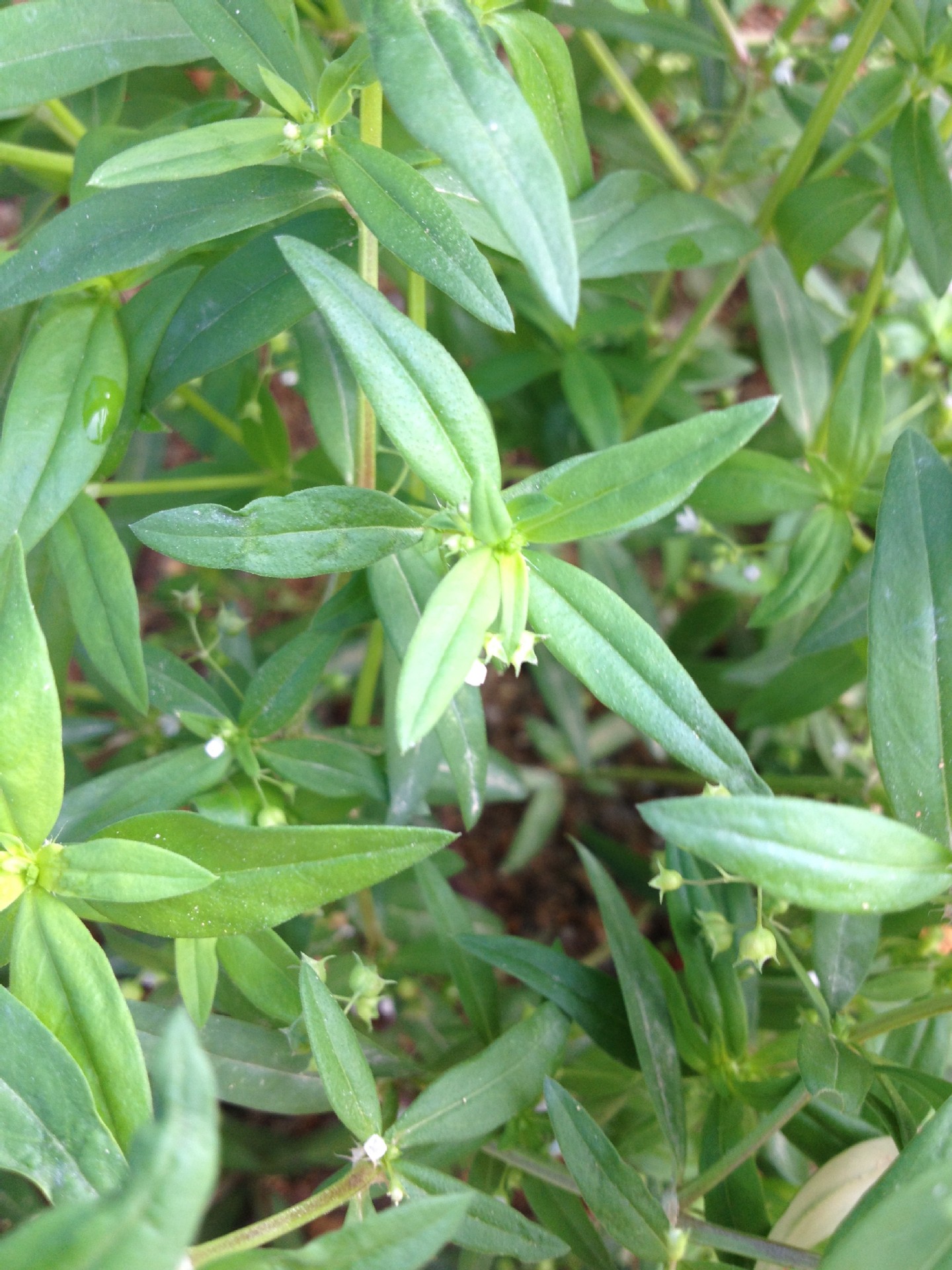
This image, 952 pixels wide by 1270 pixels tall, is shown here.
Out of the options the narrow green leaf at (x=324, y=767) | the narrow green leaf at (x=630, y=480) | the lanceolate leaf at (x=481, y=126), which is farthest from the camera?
the narrow green leaf at (x=324, y=767)

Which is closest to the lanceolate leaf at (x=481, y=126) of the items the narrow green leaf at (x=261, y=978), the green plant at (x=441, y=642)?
the green plant at (x=441, y=642)

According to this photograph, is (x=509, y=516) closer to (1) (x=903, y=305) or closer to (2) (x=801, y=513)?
(2) (x=801, y=513)

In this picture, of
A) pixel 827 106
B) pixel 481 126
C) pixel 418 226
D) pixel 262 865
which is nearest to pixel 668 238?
pixel 827 106

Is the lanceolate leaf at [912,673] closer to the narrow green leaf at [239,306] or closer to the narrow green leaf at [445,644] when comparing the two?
the narrow green leaf at [445,644]

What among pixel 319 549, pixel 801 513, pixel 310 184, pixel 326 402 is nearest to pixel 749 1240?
pixel 319 549

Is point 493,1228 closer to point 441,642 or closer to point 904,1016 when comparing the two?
point 904,1016

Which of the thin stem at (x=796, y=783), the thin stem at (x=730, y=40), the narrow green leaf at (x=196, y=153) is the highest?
the narrow green leaf at (x=196, y=153)

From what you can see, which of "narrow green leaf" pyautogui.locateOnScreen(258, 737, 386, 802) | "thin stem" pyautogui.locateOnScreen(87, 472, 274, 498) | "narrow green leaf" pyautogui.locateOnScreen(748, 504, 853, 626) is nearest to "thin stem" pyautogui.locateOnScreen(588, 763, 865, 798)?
"narrow green leaf" pyautogui.locateOnScreen(748, 504, 853, 626)
